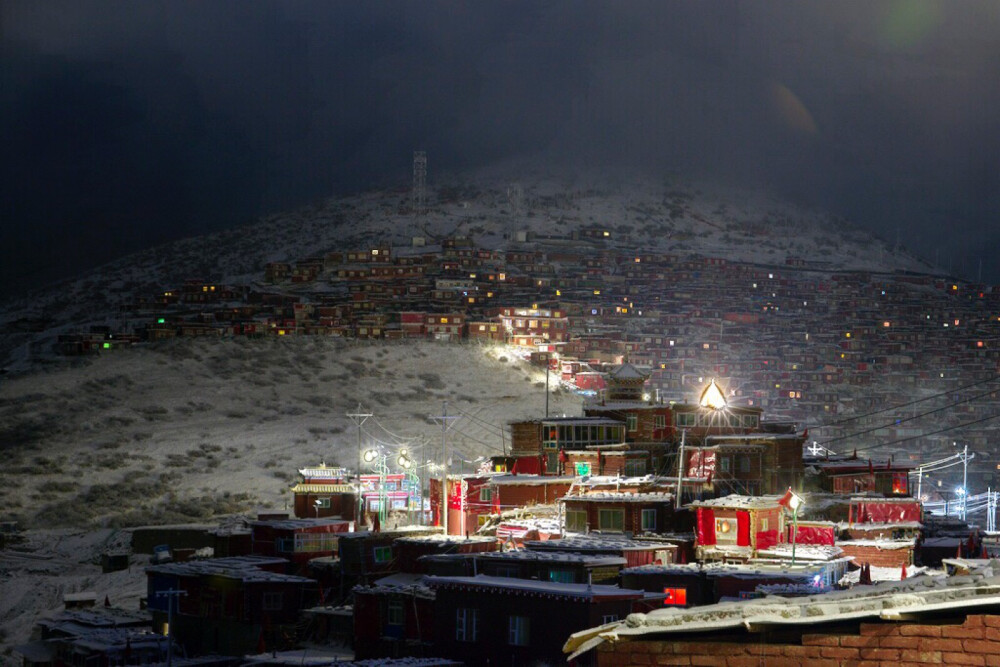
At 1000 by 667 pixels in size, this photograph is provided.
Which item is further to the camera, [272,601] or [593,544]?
[272,601]

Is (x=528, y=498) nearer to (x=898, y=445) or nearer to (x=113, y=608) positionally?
(x=113, y=608)

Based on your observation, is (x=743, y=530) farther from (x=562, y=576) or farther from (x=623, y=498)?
(x=562, y=576)

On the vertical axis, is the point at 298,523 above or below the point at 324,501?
below

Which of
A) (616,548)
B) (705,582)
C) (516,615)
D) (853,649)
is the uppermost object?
(853,649)

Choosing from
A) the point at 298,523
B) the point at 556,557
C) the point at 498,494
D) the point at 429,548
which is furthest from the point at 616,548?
the point at 298,523

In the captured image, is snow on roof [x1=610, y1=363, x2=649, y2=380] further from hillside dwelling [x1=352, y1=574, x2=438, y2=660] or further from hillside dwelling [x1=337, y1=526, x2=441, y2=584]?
hillside dwelling [x1=352, y1=574, x2=438, y2=660]

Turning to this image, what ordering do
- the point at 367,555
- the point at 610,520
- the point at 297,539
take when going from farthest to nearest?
the point at 297,539 < the point at 610,520 < the point at 367,555

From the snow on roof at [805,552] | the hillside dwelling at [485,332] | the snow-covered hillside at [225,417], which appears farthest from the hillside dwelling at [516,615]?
the hillside dwelling at [485,332]

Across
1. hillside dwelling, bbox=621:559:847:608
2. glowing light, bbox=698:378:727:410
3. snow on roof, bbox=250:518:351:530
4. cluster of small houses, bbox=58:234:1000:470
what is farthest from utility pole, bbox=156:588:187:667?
cluster of small houses, bbox=58:234:1000:470
